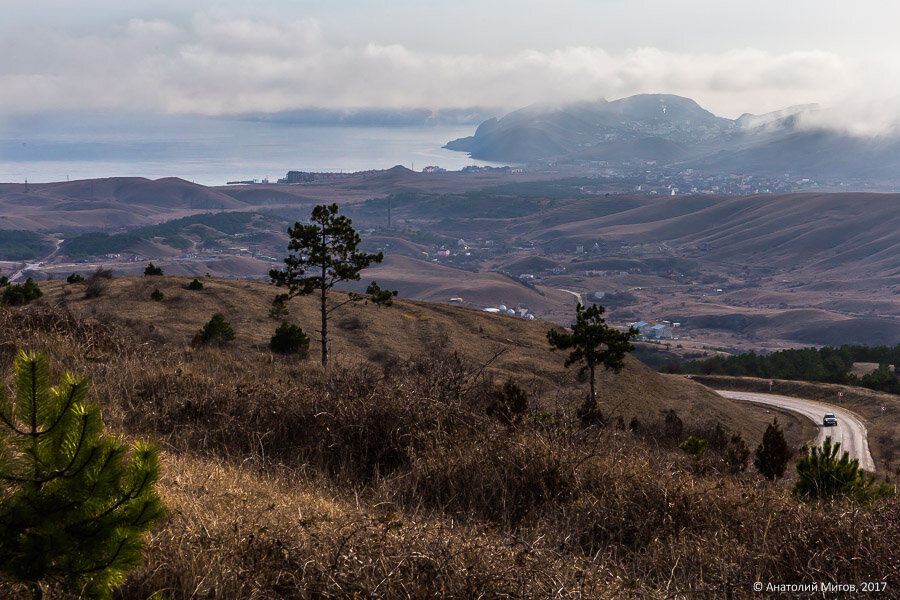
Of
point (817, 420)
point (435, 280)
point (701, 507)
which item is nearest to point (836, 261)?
point (435, 280)

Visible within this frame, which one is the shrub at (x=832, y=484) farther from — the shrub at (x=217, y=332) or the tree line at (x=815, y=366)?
the tree line at (x=815, y=366)

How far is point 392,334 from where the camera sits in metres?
36.2

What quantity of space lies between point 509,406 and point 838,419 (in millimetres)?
42678

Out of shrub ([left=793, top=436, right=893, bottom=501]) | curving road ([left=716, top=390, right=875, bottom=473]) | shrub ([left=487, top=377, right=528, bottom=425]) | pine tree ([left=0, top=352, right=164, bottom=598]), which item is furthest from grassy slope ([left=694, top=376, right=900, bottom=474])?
pine tree ([left=0, top=352, right=164, bottom=598])

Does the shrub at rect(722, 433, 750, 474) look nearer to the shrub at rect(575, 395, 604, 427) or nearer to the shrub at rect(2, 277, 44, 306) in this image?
the shrub at rect(575, 395, 604, 427)

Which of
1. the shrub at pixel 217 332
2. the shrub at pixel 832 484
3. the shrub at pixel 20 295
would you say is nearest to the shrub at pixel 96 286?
the shrub at pixel 20 295

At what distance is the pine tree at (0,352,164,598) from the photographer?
197cm

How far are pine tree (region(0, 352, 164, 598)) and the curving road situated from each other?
34.9m

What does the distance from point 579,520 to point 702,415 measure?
106ft

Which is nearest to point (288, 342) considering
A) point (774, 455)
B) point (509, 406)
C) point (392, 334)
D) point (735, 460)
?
point (392, 334)

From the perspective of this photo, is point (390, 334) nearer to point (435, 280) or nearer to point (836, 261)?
point (435, 280)

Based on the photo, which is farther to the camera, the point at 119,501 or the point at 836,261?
the point at 836,261

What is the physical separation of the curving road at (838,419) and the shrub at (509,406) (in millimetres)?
30121

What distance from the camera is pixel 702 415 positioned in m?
33.3
